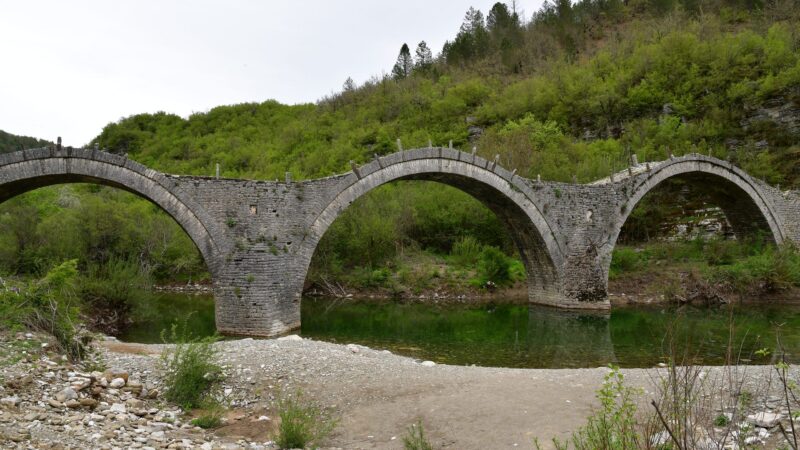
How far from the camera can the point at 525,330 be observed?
14117 mm

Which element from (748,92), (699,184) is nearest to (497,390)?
(699,184)

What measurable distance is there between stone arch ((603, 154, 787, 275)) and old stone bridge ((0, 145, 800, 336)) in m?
0.09

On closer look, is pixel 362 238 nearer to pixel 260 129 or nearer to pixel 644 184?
pixel 644 184

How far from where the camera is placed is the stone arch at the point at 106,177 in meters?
11.4

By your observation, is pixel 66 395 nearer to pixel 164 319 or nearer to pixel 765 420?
pixel 765 420

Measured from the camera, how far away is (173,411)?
5676 mm

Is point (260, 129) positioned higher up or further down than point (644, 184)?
higher up

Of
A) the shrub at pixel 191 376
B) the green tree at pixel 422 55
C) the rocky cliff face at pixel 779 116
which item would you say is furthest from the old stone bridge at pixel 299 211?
the green tree at pixel 422 55

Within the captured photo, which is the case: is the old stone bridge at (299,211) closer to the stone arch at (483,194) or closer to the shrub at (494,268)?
the stone arch at (483,194)

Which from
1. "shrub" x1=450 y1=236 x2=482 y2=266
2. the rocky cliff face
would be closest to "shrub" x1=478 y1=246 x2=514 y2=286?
"shrub" x1=450 y1=236 x2=482 y2=266

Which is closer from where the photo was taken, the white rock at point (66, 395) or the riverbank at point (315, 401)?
the riverbank at point (315, 401)

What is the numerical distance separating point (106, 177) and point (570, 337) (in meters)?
11.7

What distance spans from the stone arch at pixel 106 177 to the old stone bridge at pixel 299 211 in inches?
0.9

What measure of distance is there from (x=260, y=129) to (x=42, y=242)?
2795 cm
